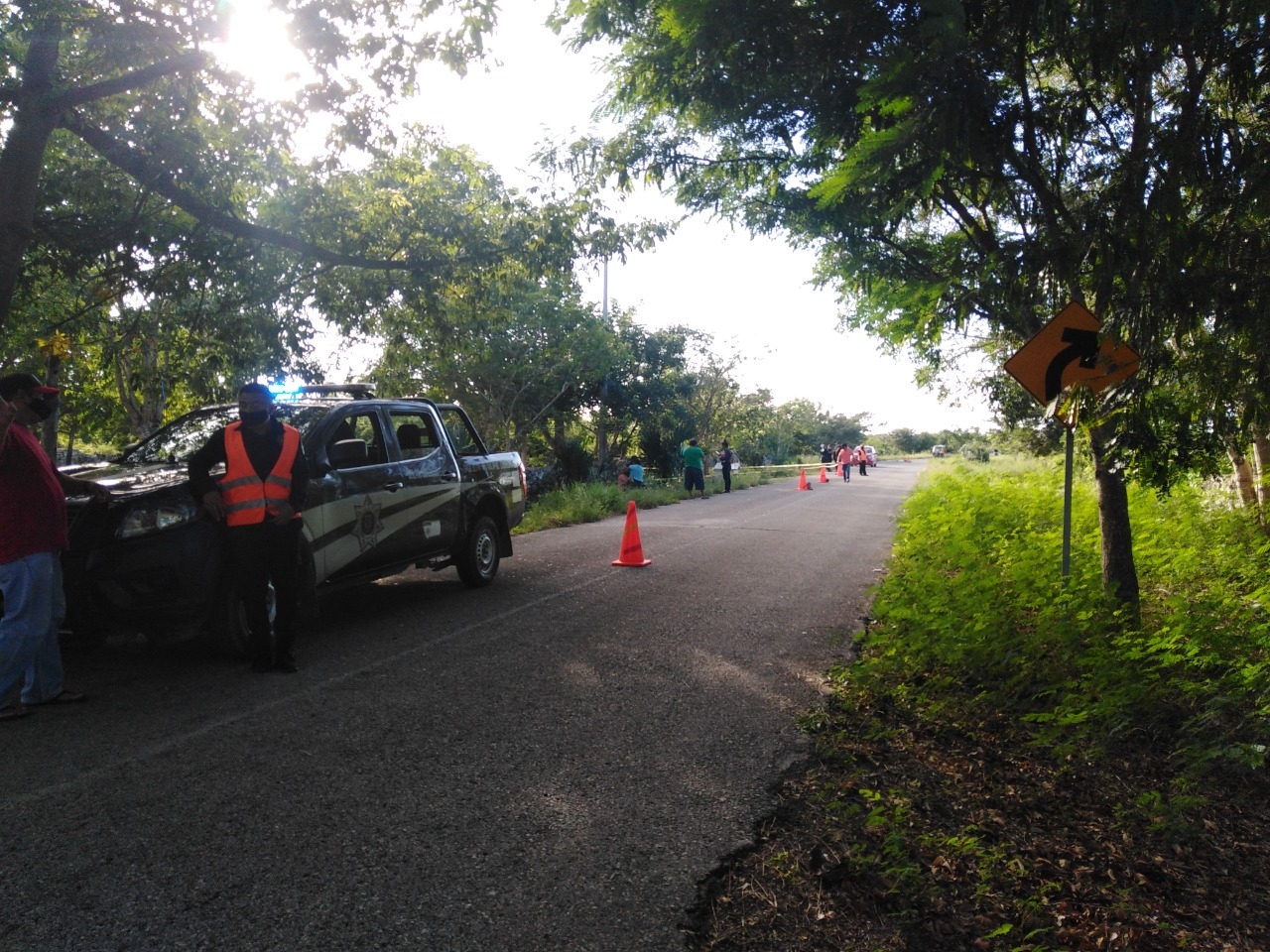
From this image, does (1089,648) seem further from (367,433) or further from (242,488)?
(367,433)

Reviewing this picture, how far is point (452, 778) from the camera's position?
427 centimetres

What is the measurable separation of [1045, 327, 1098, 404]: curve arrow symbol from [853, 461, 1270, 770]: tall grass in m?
1.58

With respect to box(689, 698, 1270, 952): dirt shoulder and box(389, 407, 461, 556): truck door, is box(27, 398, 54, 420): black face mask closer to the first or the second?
box(389, 407, 461, 556): truck door

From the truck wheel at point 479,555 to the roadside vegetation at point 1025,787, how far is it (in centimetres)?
399

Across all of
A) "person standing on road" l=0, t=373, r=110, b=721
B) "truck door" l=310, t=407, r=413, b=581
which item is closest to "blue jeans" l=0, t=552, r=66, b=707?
"person standing on road" l=0, t=373, r=110, b=721

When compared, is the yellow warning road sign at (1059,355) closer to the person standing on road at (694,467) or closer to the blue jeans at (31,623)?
the blue jeans at (31,623)

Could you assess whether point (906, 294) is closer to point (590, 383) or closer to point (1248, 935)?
point (1248, 935)

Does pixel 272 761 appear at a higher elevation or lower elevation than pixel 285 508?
lower

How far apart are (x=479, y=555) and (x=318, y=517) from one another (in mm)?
2780

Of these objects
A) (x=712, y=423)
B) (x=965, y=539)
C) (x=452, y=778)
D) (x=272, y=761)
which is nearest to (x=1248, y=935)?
(x=452, y=778)

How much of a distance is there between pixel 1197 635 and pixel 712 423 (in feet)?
132

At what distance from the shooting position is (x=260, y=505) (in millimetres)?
5945

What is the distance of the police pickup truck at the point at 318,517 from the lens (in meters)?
5.77

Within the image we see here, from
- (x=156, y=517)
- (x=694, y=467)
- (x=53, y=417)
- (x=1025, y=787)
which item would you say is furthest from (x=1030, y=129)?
(x=694, y=467)
